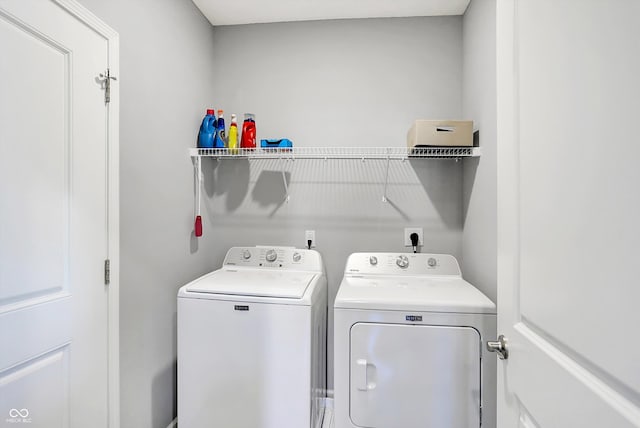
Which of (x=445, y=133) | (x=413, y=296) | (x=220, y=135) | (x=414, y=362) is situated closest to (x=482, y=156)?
(x=445, y=133)

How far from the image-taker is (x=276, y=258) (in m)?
2.14

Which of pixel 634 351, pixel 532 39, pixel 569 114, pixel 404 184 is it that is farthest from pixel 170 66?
pixel 634 351

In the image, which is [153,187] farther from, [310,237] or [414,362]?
→ [414,362]

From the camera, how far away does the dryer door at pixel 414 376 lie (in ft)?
4.61

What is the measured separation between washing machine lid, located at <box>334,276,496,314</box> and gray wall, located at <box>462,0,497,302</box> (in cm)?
17

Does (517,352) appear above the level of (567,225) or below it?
below

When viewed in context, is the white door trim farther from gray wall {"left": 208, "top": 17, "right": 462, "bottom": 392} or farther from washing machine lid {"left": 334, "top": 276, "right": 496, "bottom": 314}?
washing machine lid {"left": 334, "top": 276, "right": 496, "bottom": 314}

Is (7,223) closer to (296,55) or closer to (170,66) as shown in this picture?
(170,66)

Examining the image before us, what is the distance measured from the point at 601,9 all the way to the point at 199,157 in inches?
77.4

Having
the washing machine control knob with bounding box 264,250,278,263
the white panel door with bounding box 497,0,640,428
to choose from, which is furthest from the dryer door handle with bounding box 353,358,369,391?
the washing machine control knob with bounding box 264,250,278,263

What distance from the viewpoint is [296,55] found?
2.27 m

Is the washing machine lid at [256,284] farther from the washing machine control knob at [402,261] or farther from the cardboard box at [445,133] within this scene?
the cardboard box at [445,133]

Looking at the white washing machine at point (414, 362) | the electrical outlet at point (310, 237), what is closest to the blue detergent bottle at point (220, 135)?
the electrical outlet at point (310, 237)

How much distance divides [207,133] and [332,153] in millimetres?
825
